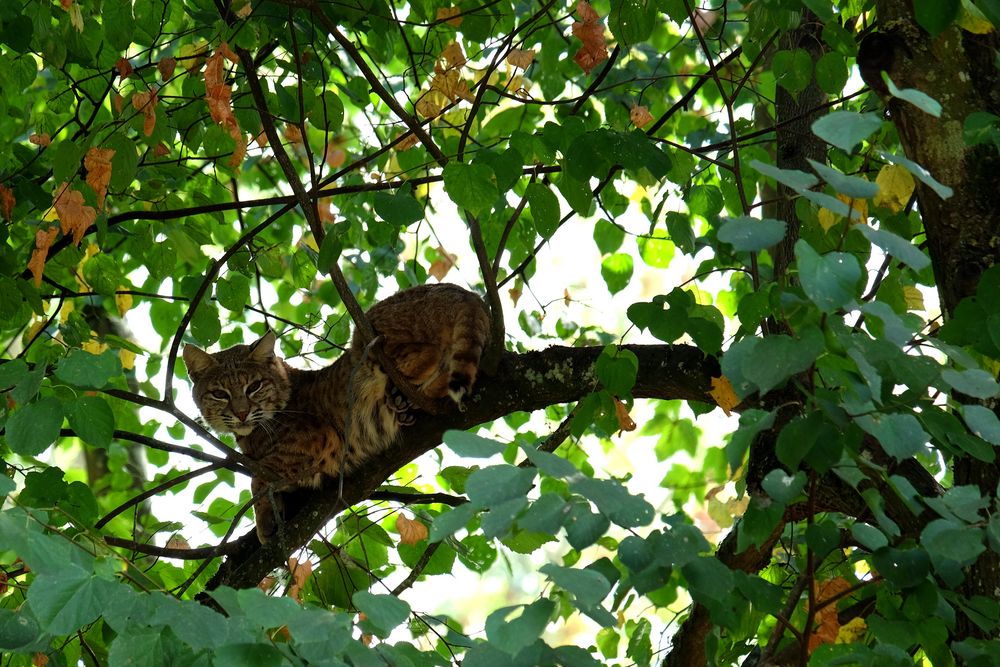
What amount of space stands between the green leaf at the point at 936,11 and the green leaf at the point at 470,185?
106 cm

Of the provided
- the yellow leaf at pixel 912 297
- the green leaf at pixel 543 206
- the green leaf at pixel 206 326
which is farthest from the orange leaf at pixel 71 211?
the yellow leaf at pixel 912 297

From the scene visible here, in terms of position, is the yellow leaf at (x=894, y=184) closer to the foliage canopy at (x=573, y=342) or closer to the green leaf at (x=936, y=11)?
the foliage canopy at (x=573, y=342)

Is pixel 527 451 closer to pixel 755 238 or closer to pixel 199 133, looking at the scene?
pixel 755 238

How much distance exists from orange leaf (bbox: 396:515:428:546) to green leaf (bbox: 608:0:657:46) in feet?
5.66

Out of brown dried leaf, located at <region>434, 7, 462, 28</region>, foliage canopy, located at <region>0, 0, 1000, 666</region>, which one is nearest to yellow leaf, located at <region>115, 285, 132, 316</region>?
foliage canopy, located at <region>0, 0, 1000, 666</region>

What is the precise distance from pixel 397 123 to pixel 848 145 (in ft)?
12.9

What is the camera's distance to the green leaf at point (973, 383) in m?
1.73

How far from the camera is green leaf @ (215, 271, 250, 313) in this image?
377cm

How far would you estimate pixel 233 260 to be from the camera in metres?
3.94

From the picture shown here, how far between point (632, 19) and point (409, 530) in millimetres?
1813

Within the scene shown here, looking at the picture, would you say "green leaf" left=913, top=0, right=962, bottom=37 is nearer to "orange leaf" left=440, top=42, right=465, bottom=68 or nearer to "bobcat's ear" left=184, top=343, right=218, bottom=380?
"orange leaf" left=440, top=42, right=465, bottom=68

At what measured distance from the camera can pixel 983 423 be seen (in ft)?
5.92

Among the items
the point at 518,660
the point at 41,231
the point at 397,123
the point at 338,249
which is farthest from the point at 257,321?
the point at 518,660

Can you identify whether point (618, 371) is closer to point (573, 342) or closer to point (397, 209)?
point (397, 209)
